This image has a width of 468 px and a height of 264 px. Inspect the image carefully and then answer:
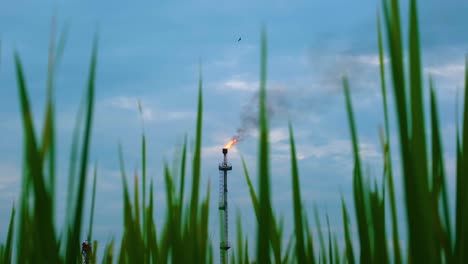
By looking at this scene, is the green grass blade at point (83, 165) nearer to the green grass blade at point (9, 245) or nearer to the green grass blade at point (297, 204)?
the green grass blade at point (297, 204)

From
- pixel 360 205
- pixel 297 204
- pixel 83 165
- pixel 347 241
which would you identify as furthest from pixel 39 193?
pixel 347 241

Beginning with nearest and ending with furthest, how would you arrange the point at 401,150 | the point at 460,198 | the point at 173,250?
the point at 401,150 → the point at 460,198 → the point at 173,250

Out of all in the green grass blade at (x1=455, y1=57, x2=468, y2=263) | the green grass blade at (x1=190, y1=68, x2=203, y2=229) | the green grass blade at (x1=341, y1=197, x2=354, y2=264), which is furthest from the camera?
the green grass blade at (x1=341, y1=197, x2=354, y2=264)

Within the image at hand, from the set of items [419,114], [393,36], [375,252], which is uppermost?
[393,36]

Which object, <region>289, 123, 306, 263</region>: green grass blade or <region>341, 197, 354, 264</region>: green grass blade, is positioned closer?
<region>289, 123, 306, 263</region>: green grass blade

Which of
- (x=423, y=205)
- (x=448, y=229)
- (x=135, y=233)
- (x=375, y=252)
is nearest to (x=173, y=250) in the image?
(x=135, y=233)

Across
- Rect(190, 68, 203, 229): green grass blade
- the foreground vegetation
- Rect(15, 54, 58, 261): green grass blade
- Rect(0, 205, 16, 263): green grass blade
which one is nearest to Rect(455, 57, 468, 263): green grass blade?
the foreground vegetation

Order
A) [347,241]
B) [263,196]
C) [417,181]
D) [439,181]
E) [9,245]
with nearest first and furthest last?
[417,181] < [263,196] < [439,181] < [347,241] < [9,245]

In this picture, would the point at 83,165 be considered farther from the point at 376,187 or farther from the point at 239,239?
the point at 239,239

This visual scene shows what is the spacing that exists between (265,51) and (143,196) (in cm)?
122

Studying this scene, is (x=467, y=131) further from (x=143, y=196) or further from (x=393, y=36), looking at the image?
(x=143, y=196)

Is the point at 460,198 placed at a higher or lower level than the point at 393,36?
lower

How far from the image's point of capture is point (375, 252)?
5.11 ft

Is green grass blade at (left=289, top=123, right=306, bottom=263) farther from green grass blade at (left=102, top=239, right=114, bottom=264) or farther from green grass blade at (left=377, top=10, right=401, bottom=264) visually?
green grass blade at (left=102, top=239, right=114, bottom=264)
